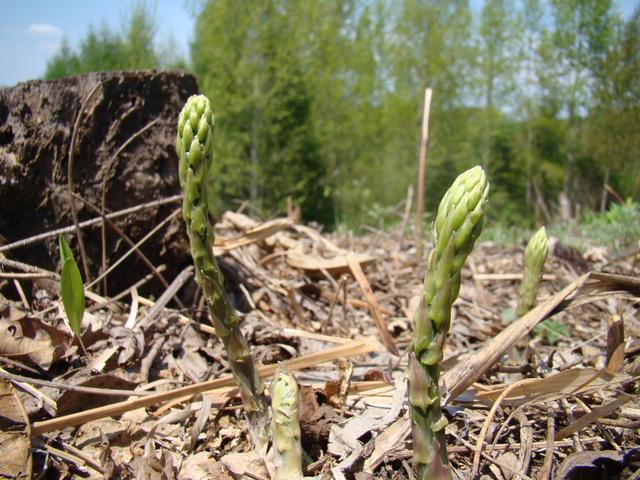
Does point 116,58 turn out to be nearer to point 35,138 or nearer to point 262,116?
point 262,116

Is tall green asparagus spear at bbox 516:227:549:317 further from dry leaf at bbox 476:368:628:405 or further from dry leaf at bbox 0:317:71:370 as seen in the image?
dry leaf at bbox 0:317:71:370

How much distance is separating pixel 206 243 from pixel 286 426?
444mm

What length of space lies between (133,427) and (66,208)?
990 mm

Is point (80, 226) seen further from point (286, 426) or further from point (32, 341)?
point (286, 426)

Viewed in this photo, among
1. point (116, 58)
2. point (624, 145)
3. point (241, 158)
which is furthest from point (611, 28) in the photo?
point (116, 58)

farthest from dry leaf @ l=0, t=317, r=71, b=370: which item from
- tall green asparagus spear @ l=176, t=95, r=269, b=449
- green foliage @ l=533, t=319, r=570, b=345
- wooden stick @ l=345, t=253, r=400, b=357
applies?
green foliage @ l=533, t=319, r=570, b=345

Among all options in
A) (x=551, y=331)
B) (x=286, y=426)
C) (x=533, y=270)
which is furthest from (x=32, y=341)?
(x=551, y=331)

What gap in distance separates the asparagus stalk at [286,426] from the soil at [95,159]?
129 centimetres

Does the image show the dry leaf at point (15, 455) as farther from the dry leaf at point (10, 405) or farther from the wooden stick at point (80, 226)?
the wooden stick at point (80, 226)

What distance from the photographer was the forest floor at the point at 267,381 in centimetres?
125

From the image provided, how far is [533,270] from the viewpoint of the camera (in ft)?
5.71

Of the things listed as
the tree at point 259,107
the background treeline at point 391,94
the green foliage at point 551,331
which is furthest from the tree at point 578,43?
the green foliage at point 551,331

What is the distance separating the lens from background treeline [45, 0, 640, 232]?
68.0 ft

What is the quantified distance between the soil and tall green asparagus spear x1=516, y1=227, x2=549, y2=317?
55.0 inches
